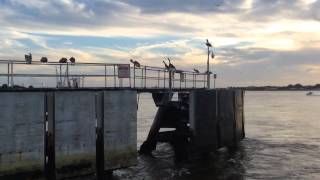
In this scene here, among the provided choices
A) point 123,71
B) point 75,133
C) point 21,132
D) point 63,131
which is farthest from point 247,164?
point 21,132

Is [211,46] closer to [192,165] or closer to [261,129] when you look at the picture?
[192,165]

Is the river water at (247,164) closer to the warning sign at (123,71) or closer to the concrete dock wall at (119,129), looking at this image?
the concrete dock wall at (119,129)

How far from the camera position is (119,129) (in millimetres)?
22016

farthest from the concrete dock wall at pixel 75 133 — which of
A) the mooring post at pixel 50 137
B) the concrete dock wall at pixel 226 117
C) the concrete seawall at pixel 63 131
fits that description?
the concrete dock wall at pixel 226 117

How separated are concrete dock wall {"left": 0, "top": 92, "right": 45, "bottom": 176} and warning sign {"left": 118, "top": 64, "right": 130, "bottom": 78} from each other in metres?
5.30

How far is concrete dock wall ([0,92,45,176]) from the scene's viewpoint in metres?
18.2

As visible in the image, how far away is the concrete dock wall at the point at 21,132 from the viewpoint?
18.2 m

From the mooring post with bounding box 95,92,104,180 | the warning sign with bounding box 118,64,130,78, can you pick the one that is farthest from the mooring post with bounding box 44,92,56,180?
the warning sign with bounding box 118,64,130,78

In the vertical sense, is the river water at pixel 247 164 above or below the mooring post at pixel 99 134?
below

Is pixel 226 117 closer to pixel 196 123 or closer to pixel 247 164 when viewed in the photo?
pixel 196 123

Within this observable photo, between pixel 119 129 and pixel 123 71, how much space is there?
10.4 ft

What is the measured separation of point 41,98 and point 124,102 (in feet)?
13.4

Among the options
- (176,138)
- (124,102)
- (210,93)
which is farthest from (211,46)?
(124,102)

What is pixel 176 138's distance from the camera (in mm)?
28656
